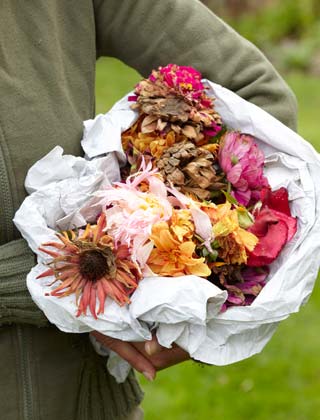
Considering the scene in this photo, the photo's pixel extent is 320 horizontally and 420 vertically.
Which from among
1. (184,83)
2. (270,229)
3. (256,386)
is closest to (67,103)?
(184,83)

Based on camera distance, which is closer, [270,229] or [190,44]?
[270,229]

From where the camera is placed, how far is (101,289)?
5.62 feet

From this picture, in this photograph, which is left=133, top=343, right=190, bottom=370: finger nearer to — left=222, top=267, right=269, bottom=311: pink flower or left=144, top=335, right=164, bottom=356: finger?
left=144, top=335, right=164, bottom=356: finger

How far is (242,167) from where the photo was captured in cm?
189

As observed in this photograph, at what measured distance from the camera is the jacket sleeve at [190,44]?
2.14m

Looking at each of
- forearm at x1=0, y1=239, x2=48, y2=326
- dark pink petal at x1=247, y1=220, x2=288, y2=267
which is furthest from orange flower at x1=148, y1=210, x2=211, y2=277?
forearm at x1=0, y1=239, x2=48, y2=326

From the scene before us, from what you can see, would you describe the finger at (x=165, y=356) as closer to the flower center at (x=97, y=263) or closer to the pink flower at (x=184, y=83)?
the flower center at (x=97, y=263)

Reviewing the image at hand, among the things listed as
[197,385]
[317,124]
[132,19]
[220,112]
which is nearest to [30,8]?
[132,19]

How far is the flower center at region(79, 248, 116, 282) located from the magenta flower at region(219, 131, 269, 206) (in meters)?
0.34

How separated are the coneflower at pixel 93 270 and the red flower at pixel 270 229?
272 millimetres

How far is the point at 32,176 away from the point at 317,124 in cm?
589

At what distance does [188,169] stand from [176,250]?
19 centimetres

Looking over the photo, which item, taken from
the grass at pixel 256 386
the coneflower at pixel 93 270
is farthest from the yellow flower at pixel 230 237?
the grass at pixel 256 386

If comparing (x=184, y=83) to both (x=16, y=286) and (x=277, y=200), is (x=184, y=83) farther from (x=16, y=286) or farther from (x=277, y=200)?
(x=16, y=286)
